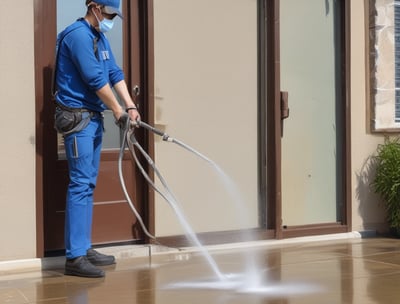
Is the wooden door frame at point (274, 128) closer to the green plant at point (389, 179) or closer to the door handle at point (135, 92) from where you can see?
the green plant at point (389, 179)

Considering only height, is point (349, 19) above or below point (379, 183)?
above

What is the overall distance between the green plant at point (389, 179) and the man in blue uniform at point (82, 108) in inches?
114

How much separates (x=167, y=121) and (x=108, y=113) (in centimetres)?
53

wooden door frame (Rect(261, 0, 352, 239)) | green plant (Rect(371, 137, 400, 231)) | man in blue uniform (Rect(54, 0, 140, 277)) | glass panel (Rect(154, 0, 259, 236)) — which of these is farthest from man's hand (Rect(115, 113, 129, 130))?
green plant (Rect(371, 137, 400, 231))

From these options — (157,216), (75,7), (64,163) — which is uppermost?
(75,7)

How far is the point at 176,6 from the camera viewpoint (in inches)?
221

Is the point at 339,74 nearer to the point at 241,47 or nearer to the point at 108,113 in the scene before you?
the point at 241,47

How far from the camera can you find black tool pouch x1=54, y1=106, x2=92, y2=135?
4.52 meters

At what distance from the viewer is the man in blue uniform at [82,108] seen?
4488 millimetres

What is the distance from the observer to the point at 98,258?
4887mm

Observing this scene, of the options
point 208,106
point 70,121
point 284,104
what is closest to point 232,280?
point 70,121

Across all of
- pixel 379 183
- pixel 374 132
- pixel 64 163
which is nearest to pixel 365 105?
pixel 374 132

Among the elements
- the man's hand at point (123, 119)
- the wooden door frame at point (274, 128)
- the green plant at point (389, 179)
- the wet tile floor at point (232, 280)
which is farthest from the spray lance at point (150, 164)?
the green plant at point (389, 179)

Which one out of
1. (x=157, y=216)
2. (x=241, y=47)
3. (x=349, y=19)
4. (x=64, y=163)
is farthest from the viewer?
(x=349, y=19)
